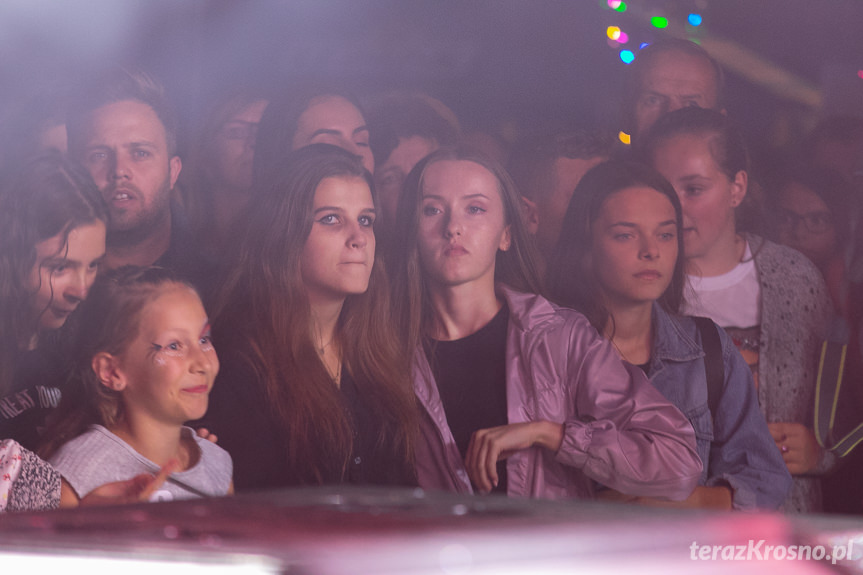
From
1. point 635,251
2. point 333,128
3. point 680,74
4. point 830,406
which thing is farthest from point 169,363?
point 830,406

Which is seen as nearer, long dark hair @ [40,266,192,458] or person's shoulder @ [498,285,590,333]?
long dark hair @ [40,266,192,458]

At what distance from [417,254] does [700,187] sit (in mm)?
781

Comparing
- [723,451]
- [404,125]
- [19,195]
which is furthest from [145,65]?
[723,451]

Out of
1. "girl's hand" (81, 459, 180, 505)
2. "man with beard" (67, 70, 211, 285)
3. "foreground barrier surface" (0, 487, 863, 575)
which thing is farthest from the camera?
"man with beard" (67, 70, 211, 285)

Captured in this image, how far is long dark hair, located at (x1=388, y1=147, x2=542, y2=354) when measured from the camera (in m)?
2.24

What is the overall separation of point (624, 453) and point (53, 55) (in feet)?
5.89

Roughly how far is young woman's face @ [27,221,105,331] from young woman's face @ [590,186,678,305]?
4.27ft

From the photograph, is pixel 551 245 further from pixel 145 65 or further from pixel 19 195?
pixel 19 195

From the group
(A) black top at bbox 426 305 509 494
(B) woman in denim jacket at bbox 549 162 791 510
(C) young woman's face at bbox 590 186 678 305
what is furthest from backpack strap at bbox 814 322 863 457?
(A) black top at bbox 426 305 509 494

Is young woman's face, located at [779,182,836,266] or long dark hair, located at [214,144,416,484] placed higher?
young woman's face, located at [779,182,836,266]

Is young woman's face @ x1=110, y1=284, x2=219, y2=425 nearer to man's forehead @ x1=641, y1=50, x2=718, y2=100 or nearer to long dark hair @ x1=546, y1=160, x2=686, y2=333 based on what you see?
long dark hair @ x1=546, y1=160, x2=686, y2=333

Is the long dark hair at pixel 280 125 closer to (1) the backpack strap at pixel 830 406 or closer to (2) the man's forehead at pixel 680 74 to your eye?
(2) the man's forehead at pixel 680 74

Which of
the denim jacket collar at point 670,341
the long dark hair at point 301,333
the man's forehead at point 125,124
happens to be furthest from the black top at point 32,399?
the denim jacket collar at point 670,341

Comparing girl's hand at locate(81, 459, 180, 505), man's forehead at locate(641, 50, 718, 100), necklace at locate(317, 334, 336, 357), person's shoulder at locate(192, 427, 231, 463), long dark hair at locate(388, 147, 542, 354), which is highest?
man's forehead at locate(641, 50, 718, 100)
